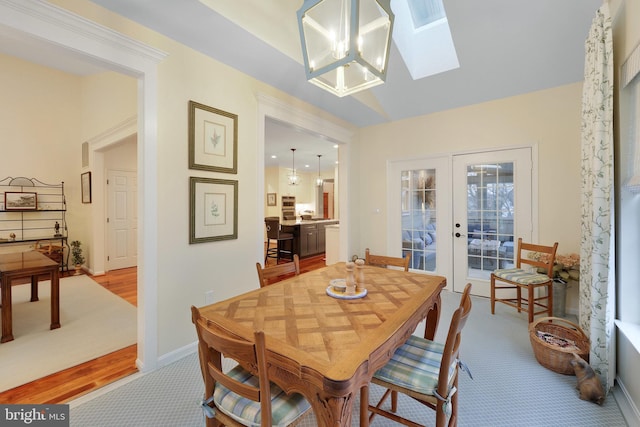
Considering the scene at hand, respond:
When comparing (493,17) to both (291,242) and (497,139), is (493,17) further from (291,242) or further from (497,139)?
(291,242)

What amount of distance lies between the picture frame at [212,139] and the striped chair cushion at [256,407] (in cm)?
186

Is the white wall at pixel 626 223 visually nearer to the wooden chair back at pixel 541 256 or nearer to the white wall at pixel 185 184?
the wooden chair back at pixel 541 256

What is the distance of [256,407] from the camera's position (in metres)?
1.05

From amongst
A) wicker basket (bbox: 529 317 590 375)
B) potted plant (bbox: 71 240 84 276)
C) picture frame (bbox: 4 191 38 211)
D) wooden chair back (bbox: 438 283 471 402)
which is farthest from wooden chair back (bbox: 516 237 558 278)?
picture frame (bbox: 4 191 38 211)

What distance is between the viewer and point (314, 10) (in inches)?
58.2

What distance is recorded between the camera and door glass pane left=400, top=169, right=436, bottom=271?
4109mm

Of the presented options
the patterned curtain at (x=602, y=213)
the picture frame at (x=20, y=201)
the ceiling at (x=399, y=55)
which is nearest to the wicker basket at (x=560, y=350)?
the patterned curtain at (x=602, y=213)

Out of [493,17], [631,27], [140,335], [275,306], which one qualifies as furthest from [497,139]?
[140,335]

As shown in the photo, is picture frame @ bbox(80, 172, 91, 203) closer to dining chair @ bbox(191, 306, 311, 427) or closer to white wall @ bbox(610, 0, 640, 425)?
dining chair @ bbox(191, 306, 311, 427)

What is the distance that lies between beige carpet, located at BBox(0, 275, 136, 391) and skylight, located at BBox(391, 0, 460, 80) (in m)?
4.37

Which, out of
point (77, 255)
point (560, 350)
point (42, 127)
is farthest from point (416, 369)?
point (42, 127)

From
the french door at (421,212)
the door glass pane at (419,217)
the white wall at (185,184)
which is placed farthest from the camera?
the door glass pane at (419,217)

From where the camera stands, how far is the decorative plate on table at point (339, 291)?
5.08 ft

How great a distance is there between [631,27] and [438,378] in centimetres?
254
